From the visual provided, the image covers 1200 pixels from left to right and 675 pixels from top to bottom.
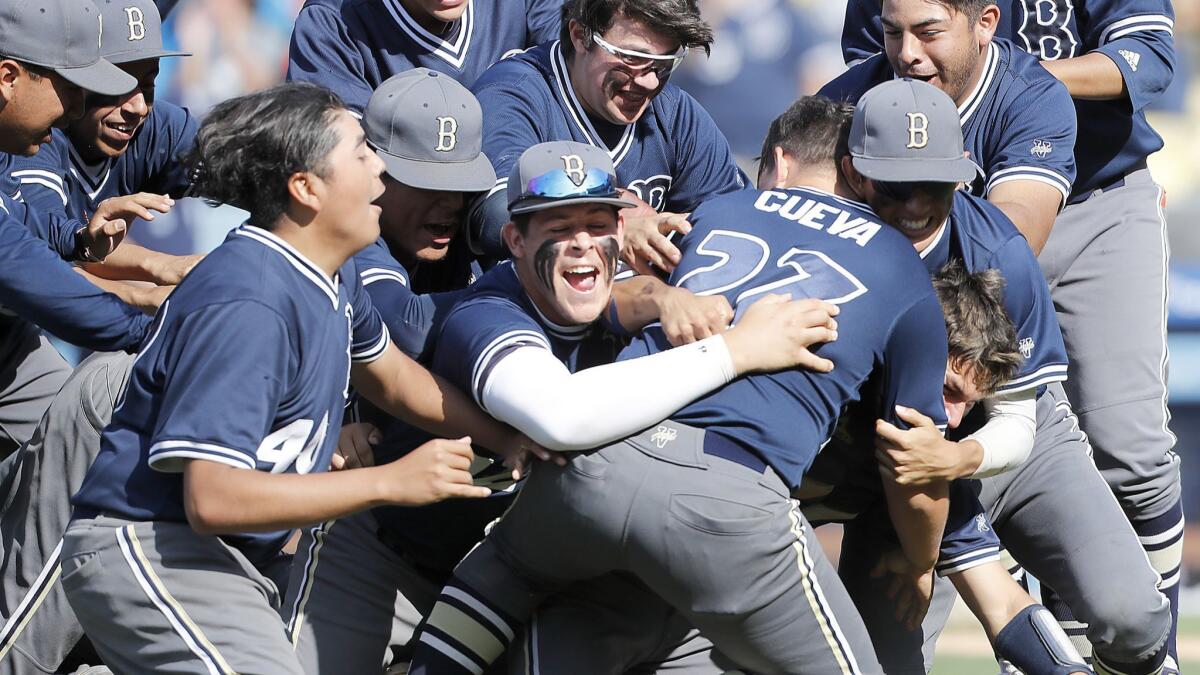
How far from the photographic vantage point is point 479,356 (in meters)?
3.37

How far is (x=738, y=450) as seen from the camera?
10.9 feet

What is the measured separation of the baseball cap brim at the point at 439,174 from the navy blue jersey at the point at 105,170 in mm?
958

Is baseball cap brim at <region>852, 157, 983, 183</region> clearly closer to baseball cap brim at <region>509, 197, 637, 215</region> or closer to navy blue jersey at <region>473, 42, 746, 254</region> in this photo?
baseball cap brim at <region>509, 197, 637, 215</region>

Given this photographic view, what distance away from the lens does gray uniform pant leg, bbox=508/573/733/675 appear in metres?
3.59

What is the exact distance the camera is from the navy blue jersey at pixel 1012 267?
3980 millimetres

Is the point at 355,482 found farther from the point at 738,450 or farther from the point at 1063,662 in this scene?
the point at 1063,662

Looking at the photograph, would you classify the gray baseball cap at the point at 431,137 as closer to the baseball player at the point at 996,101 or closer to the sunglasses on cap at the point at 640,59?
the sunglasses on cap at the point at 640,59

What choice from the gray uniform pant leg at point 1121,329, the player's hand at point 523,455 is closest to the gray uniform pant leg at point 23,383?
the player's hand at point 523,455

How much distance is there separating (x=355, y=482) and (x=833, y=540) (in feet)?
23.0

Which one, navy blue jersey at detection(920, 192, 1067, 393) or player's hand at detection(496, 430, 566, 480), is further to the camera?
navy blue jersey at detection(920, 192, 1067, 393)

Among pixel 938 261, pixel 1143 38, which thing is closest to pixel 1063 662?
pixel 938 261

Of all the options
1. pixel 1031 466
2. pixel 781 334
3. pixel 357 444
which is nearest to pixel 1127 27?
pixel 1031 466

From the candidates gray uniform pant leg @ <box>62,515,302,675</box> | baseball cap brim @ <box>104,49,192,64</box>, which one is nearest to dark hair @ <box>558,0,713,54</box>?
baseball cap brim @ <box>104,49,192,64</box>

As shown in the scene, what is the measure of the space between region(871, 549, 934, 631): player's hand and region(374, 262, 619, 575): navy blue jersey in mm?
995
